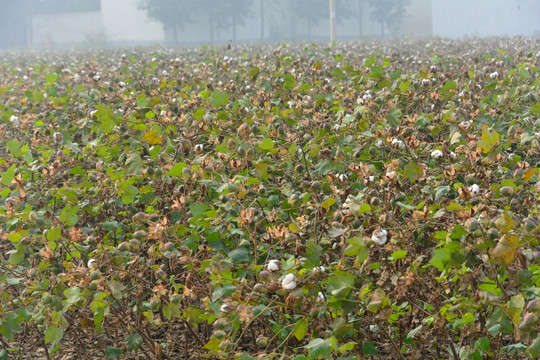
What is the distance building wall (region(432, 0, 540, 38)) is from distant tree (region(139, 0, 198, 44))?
67.6 ft

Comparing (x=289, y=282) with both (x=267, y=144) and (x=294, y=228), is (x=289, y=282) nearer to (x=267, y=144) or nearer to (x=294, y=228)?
(x=294, y=228)

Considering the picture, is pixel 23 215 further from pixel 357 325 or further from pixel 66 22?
pixel 66 22

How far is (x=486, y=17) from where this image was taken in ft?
105

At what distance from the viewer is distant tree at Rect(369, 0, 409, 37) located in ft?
172

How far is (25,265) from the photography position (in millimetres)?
2793

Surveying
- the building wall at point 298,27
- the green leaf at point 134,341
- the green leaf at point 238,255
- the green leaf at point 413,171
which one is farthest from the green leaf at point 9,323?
the building wall at point 298,27

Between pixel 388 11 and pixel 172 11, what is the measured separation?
16573mm

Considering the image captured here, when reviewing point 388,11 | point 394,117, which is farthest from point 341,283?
point 388,11

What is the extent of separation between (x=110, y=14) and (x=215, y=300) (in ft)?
191

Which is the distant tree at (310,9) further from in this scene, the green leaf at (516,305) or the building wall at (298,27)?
the green leaf at (516,305)

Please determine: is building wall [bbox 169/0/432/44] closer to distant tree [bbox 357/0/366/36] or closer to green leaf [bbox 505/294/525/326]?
distant tree [bbox 357/0/366/36]

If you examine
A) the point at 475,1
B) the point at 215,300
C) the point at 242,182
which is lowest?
the point at 215,300

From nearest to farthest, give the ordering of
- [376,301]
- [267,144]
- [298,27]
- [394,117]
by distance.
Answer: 1. [376,301]
2. [267,144]
3. [394,117]
4. [298,27]

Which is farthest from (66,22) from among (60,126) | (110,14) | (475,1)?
(60,126)
